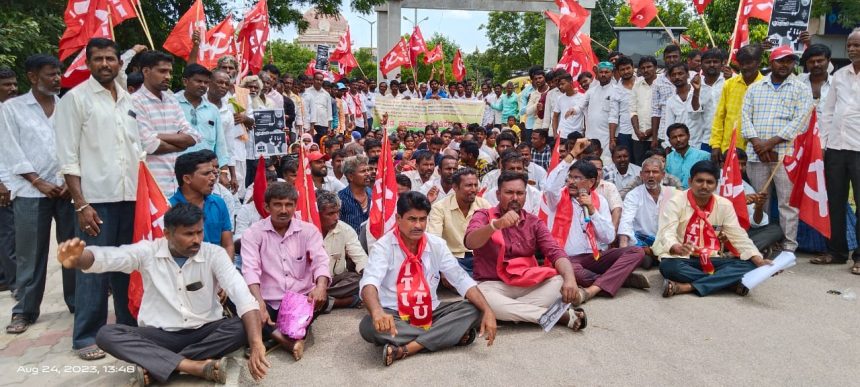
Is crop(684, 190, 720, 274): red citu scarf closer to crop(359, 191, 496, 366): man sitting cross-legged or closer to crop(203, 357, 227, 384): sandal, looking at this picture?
crop(359, 191, 496, 366): man sitting cross-legged

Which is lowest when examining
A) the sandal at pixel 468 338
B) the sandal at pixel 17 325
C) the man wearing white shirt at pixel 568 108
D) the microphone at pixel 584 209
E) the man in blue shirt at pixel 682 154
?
the sandal at pixel 17 325

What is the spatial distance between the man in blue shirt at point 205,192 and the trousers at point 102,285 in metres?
0.33

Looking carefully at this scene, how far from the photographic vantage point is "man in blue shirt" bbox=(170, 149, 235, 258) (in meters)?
4.35

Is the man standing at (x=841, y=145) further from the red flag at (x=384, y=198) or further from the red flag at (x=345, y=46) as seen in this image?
the red flag at (x=345, y=46)

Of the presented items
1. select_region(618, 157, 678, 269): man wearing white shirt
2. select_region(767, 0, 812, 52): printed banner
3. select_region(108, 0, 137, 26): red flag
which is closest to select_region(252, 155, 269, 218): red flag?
select_region(108, 0, 137, 26): red flag

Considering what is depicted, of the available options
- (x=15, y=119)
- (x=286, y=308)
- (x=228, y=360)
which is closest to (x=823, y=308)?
(x=286, y=308)

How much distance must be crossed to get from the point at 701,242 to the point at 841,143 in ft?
5.97

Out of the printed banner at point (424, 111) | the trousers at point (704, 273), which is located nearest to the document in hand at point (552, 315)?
the trousers at point (704, 273)

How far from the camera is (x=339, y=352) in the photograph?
14.3 ft

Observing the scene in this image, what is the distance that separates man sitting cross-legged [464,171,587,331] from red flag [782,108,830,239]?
9.52 feet

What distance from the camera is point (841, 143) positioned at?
6.11 meters

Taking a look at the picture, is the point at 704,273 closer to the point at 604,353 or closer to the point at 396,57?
the point at 604,353

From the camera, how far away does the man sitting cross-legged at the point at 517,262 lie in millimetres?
4684

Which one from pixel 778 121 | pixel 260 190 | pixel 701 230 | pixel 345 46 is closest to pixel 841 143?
pixel 778 121
